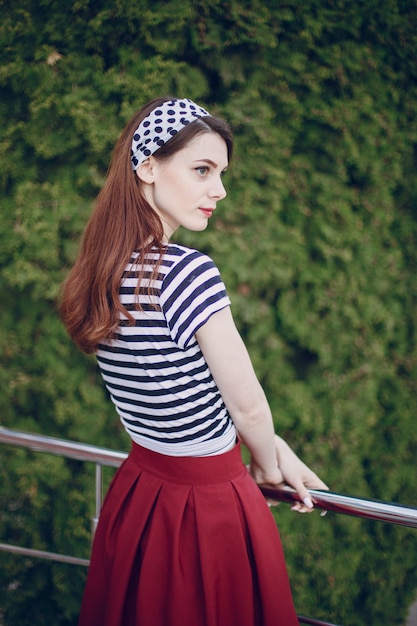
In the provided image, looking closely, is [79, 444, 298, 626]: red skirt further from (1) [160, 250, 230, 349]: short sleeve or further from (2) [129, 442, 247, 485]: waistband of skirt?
(1) [160, 250, 230, 349]: short sleeve

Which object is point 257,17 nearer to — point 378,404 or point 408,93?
point 408,93

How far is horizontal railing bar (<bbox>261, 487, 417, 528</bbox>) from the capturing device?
4.84ft

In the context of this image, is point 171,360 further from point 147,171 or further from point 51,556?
point 51,556

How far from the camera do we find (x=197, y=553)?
138 centimetres

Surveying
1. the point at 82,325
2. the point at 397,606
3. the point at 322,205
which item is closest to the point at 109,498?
the point at 82,325

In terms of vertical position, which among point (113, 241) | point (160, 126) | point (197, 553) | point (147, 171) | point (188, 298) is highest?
point (160, 126)

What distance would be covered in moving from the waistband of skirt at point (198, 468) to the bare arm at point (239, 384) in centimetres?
6

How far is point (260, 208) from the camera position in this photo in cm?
264

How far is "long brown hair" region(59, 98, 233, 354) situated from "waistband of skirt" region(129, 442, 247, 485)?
340 millimetres

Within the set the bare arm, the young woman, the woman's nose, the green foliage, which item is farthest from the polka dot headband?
the green foliage

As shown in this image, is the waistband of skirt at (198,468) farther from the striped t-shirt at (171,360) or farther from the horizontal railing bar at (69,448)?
the horizontal railing bar at (69,448)

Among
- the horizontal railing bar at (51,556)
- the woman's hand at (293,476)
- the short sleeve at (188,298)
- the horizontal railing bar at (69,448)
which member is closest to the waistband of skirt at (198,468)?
the woman's hand at (293,476)

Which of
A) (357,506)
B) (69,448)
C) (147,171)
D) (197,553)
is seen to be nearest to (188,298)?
(147,171)

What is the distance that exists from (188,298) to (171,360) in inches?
A: 6.1
